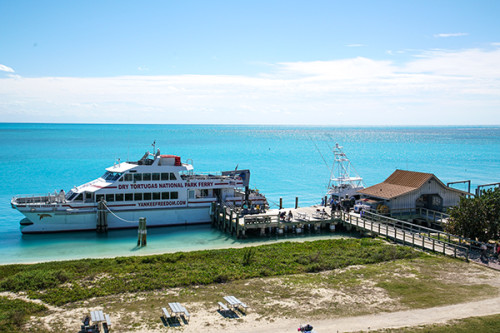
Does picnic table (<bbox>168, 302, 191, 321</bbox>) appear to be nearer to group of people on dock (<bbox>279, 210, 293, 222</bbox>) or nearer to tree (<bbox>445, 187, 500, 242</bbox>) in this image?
tree (<bbox>445, 187, 500, 242</bbox>)

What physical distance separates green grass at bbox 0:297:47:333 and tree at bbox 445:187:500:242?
68.6 ft

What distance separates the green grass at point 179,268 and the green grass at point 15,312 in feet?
2.57

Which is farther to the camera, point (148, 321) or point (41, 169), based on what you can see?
point (41, 169)

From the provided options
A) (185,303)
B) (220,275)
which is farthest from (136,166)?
(185,303)

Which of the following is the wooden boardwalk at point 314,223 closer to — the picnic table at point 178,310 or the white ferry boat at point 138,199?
the white ferry boat at point 138,199

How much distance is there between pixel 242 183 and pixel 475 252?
59.7 feet

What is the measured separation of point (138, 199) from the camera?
34.2 meters

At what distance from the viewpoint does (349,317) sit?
16.1m

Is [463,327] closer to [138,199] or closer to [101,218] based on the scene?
[138,199]

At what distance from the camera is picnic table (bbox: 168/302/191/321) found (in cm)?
1566

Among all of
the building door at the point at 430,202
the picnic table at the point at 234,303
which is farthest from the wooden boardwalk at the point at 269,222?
the picnic table at the point at 234,303

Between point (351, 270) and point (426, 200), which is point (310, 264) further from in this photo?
point (426, 200)

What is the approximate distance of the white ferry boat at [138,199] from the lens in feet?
105

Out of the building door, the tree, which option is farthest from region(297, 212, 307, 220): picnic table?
the tree
